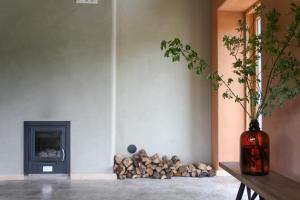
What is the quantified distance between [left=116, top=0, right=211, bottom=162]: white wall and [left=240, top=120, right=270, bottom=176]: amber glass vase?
94.1 inches

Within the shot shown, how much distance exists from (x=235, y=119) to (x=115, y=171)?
5.64 ft

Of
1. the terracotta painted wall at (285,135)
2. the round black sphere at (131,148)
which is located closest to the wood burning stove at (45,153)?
the round black sphere at (131,148)

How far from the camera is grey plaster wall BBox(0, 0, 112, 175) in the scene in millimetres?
4523

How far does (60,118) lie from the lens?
179 inches

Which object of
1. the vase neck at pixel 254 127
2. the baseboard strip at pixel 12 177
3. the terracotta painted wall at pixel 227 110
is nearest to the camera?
the vase neck at pixel 254 127

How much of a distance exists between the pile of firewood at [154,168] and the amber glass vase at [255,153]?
7.04 ft

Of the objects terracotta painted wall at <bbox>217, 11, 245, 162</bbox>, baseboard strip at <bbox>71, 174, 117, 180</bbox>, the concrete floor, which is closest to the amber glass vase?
the concrete floor

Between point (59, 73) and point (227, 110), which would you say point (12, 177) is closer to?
point (59, 73)

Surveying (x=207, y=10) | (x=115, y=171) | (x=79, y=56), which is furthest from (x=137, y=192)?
(x=207, y=10)

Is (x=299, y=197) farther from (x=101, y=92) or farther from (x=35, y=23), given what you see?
(x=35, y=23)

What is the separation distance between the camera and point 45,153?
4.54 m

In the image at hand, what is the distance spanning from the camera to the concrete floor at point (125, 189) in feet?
11.7

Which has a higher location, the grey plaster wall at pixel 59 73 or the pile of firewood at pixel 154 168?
the grey plaster wall at pixel 59 73

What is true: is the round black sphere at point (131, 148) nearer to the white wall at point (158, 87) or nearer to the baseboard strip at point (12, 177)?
the white wall at point (158, 87)
